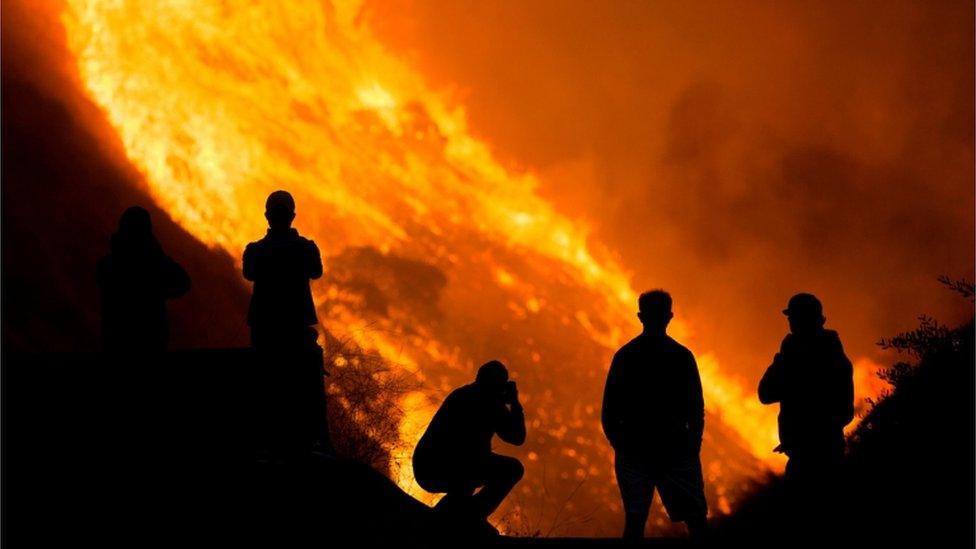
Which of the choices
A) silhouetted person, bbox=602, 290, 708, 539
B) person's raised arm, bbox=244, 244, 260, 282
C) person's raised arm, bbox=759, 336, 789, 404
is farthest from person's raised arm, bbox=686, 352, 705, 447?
person's raised arm, bbox=244, 244, 260, 282

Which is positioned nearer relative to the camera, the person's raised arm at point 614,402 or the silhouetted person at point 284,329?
the person's raised arm at point 614,402

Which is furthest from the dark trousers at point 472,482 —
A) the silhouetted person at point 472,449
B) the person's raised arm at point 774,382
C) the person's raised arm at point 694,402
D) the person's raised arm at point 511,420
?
the person's raised arm at point 774,382

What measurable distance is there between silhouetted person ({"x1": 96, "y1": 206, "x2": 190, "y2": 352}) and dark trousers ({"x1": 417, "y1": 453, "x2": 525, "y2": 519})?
9.04 ft

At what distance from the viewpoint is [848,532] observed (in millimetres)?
8609

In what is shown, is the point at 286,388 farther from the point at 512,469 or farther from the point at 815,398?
the point at 815,398

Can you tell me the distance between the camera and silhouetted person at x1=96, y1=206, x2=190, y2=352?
10141 mm

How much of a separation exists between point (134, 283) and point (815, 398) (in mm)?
5475

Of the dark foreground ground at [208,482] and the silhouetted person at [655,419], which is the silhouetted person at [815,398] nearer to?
the dark foreground ground at [208,482]

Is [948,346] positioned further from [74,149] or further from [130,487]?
[74,149]

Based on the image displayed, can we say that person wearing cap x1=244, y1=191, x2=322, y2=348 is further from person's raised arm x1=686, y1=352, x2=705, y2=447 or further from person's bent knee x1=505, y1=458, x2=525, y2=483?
person's raised arm x1=686, y1=352, x2=705, y2=447

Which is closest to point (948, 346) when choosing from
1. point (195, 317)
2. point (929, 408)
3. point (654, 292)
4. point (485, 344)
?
point (929, 408)

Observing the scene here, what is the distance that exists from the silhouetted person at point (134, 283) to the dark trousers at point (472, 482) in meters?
2.75

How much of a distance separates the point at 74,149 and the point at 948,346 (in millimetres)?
40249

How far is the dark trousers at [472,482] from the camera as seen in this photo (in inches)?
362
